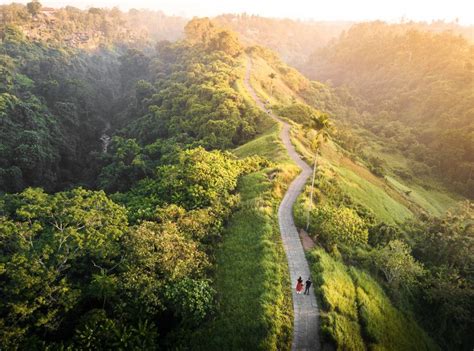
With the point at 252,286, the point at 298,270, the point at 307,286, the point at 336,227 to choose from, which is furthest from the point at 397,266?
the point at 252,286

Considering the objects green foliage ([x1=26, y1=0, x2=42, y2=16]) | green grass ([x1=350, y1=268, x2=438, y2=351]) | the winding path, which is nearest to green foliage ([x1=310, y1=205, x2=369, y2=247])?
the winding path

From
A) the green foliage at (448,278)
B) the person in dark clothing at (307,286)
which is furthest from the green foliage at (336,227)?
the person in dark clothing at (307,286)

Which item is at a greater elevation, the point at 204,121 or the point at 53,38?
the point at 53,38

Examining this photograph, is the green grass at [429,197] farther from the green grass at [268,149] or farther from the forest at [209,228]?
the green grass at [268,149]

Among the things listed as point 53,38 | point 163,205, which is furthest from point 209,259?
point 53,38

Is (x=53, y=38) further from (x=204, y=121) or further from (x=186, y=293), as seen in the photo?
(x=186, y=293)

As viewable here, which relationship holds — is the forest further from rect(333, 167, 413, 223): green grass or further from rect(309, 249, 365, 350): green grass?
rect(333, 167, 413, 223): green grass
